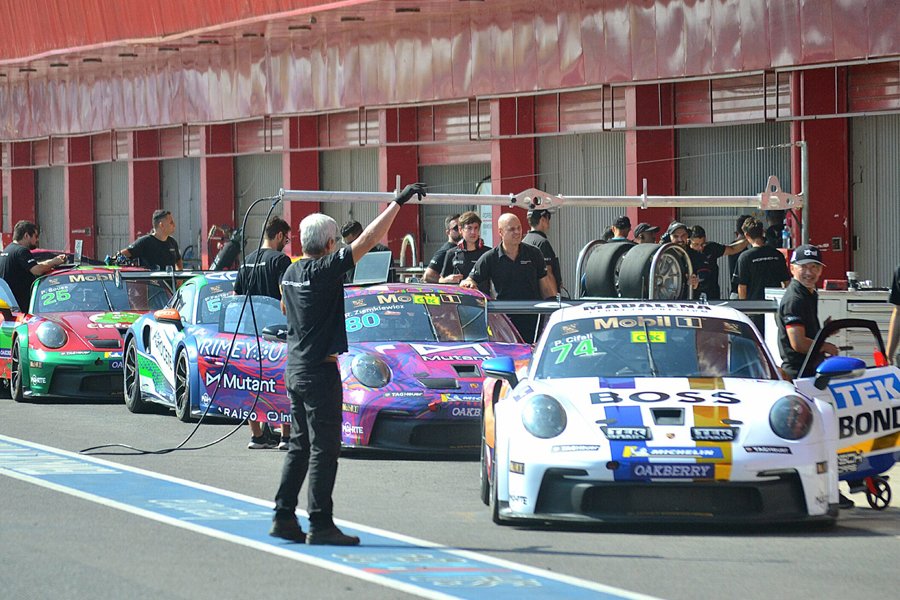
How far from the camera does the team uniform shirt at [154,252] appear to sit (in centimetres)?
1839

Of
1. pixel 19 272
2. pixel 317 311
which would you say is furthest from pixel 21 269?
pixel 317 311

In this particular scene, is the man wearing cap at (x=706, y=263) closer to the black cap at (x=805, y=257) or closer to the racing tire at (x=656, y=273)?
the racing tire at (x=656, y=273)

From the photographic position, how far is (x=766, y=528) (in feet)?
27.6

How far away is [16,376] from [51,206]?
103 feet

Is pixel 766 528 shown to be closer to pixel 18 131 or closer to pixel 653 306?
pixel 653 306

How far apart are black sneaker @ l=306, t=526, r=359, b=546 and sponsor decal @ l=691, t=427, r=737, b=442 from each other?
178 centimetres

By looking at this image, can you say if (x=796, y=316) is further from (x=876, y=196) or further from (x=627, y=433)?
(x=876, y=196)

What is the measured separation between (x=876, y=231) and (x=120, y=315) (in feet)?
35.5

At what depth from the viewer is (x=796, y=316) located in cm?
1049

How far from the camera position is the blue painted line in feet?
22.7

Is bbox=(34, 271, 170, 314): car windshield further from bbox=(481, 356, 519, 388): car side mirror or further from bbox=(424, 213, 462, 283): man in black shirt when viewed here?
bbox=(481, 356, 519, 388): car side mirror

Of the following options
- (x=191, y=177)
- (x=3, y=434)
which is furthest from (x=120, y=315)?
(x=191, y=177)

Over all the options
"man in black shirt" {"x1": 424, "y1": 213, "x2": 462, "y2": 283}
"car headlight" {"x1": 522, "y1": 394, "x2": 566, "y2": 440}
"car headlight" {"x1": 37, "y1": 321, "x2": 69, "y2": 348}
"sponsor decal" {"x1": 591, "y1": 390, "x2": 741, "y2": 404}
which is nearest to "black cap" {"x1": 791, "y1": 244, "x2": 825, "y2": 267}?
"sponsor decal" {"x1": 591, "y1": 390, "x2": 741, "y2": 404}

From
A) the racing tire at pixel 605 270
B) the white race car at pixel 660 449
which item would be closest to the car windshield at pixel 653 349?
the white race car at pixel 660 449
